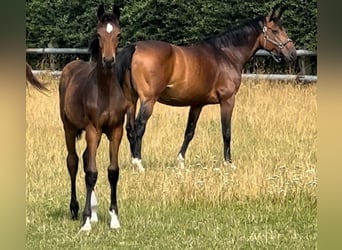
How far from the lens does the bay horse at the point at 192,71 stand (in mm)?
5230

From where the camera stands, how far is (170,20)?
9.47 m

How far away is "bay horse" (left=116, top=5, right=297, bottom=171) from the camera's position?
5.23 meters

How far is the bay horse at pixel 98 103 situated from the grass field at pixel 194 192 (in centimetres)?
27

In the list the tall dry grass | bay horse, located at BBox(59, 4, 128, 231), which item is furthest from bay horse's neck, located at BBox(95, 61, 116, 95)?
the tall dry grass

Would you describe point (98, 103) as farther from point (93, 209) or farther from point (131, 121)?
point (131, 121)

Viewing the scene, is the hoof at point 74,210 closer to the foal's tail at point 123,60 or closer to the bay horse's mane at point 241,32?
the foal's tail at point 123,60

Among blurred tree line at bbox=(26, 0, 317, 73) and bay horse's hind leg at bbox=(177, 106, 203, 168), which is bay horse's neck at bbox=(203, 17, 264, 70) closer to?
bay horse's hind leg at bbox=(177, 106, 203, 168)

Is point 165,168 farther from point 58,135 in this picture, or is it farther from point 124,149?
point 58,135

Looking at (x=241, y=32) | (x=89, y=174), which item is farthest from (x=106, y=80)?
(x=241, y=32)

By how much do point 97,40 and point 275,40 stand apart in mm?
3049

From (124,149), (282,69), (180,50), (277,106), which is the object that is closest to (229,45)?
(180,50)

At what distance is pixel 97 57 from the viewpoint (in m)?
3.19

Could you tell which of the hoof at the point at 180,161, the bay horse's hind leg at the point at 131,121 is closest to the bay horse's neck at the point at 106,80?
the hoof at the point at 180,161

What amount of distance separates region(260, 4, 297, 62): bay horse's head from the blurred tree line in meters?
2.94
